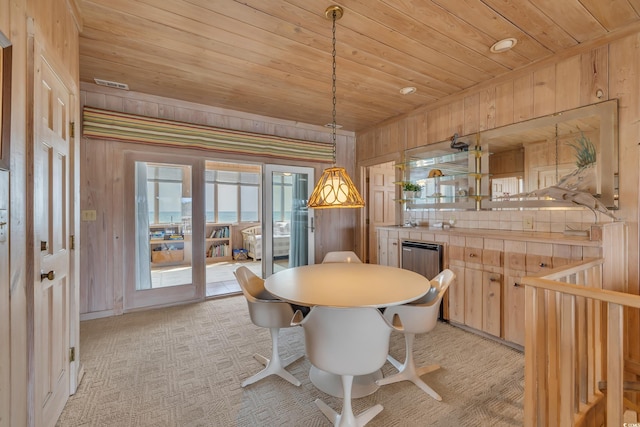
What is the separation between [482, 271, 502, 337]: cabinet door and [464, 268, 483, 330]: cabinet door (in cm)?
4

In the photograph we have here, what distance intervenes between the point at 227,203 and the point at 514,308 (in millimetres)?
6539

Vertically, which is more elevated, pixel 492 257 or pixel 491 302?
pixel 492 257

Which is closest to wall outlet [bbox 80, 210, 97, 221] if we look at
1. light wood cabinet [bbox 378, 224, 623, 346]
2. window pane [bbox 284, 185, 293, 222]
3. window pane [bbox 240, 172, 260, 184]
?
window pane [bbox 284, 185, 293, 222]

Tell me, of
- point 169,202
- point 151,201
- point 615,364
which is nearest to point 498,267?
point 615,364

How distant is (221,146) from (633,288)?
4.31 metres

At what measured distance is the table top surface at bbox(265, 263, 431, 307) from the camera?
161 cm

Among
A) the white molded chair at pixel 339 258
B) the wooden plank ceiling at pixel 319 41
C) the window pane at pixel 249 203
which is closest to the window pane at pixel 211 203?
the window pane at pixel 249 203

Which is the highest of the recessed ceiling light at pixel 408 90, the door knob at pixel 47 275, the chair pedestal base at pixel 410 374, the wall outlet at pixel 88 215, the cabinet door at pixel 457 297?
the recessed ceiling light at pixel 408 90

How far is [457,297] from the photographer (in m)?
3.02

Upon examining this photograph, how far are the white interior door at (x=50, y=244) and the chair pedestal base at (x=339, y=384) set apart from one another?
156 cm

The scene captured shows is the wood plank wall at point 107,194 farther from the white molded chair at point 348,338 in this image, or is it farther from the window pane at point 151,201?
the white molded chair at point 348,338

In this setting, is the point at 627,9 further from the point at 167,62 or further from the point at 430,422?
the point at 167,62

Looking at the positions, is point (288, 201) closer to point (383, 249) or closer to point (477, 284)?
point (383, 249)

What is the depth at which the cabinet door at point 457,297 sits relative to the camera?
2970 mm
